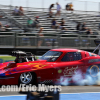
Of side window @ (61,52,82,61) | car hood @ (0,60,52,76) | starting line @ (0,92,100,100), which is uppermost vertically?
side window @ (61,52,82,61)

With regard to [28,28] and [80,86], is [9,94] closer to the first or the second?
[80,86]

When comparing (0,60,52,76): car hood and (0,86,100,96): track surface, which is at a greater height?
(0,60,52,76): car hood

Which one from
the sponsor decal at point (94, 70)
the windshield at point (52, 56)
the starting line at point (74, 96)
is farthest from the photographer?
the sponsor decal at point (94, 70)

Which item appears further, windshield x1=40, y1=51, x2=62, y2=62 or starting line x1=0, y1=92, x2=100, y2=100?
windshield x1=40, y1=51, x2=62, y2=62

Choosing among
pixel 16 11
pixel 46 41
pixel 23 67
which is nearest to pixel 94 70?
pixel 23 67

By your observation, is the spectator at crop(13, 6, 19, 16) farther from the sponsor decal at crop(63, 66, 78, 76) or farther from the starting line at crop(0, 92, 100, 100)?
the starting line at crop(0, 92, 100, 100)

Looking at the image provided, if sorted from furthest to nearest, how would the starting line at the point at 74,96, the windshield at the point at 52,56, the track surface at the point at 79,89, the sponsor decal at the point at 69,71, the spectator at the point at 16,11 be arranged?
the spectator at the point at 16,11 < the windshield at the point at 52,56 < the sponsor decal at the point at 69,71 < the track surface at the point at 79,89 < the starting line at the point at 74,96

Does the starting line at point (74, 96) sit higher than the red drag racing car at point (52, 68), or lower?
lower

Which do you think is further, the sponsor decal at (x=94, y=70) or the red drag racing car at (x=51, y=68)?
the sponsor decal at (x=94, y=70)

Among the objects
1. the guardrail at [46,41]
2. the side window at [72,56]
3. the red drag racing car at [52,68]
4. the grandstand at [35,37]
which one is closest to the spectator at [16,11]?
the grandstand at [35,37]

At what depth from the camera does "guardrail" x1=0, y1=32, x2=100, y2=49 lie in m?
13.1

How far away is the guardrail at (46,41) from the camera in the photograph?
1309 centimetres

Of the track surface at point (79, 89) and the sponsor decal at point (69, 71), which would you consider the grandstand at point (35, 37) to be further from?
the track surface at point (79, 89)

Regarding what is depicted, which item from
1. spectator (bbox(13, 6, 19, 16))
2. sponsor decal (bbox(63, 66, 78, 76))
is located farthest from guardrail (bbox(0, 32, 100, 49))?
sponsor decal (bbox(63, 66, 78, 76))
